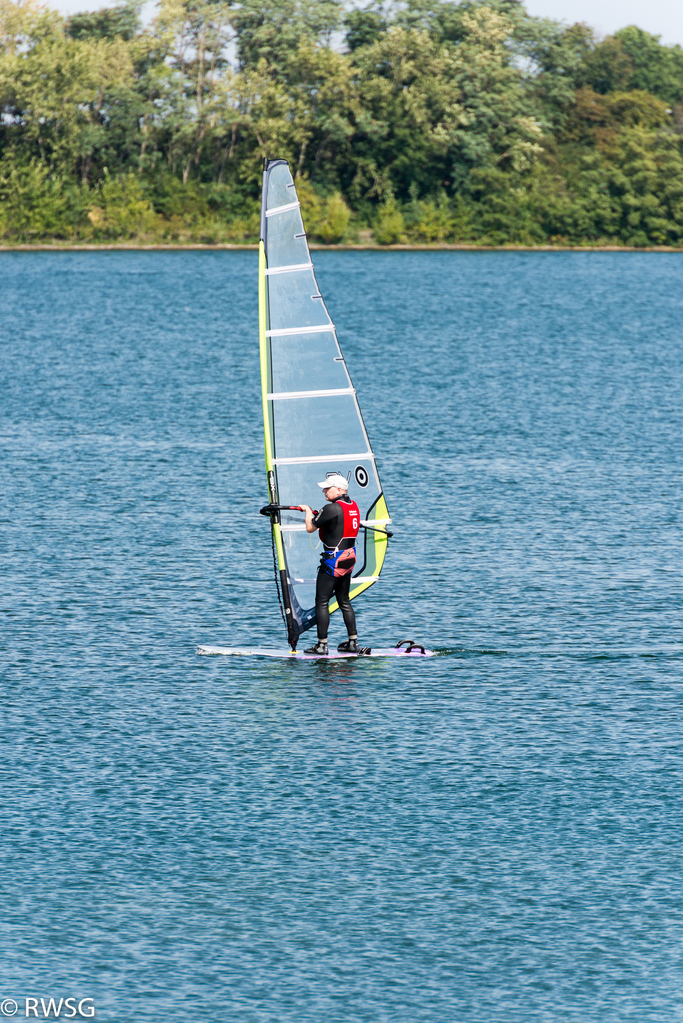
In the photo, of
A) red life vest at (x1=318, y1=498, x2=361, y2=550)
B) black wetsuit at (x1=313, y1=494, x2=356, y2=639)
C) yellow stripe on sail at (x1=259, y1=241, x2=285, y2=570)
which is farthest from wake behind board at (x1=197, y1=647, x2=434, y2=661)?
red life vest at (x1=318, y1=498, x2=361, y2=550)

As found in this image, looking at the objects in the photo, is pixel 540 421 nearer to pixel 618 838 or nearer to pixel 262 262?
pixel 262 262

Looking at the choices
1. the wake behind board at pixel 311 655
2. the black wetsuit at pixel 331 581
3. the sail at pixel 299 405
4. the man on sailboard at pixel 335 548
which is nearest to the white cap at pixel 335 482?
the man on sailboard at pixel 335 548

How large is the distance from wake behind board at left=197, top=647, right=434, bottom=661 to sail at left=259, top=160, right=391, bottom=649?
284 mm

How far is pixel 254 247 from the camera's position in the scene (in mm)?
167625

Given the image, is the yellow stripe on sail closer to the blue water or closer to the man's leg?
the man's leg

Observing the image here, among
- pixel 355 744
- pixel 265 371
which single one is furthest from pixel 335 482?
pixel 355 744

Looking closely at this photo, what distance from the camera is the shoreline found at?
167m

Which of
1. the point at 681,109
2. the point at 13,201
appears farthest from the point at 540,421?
the point at 681,109

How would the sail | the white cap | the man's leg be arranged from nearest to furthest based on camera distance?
1. the white cap
2. the man's leg
3. the sail

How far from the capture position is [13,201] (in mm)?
161750

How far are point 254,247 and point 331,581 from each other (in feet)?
477

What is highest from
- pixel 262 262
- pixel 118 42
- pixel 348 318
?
pixel 118 42

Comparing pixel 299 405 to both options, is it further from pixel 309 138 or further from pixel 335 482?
pixel 309 138

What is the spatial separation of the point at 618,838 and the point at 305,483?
9.76 meters
